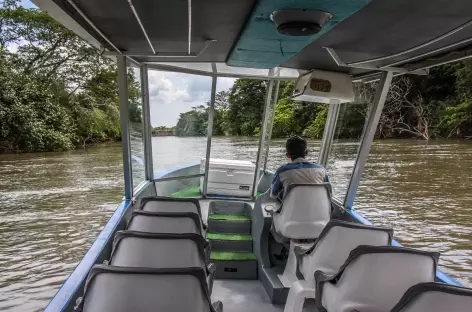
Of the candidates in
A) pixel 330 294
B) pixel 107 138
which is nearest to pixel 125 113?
pixel 330 294

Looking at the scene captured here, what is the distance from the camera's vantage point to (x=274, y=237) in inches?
138

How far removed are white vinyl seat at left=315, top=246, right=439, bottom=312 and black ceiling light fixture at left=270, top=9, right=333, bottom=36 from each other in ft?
3.79

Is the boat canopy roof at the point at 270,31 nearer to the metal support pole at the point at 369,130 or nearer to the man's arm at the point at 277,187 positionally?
the metal support pole at the point at 369,130

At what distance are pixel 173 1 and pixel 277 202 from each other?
7.25 feet

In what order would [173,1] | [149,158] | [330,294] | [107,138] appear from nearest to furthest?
[330,294] < [173,1] < [149,158] < [107,138]

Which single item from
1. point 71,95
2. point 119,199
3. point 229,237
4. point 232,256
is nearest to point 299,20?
point 232,256

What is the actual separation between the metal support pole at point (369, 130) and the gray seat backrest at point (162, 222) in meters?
2.33

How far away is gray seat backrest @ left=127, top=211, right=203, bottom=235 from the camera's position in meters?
2.37

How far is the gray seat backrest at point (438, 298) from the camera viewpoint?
1.21 meters

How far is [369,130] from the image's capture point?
4.08m

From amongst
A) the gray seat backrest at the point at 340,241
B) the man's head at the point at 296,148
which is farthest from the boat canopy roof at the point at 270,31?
the gray seat backrest at the point at 340,241

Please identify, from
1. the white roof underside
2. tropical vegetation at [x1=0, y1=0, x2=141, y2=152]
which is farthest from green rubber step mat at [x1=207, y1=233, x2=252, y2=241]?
tropical vegetation at [x1=0, y1=0, x2=141, y2=152]

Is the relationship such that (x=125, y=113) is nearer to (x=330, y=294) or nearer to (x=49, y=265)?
(x=330, y=294)

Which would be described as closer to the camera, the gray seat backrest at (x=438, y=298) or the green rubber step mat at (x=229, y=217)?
the gray seat backrest at (x=438, y=298)
